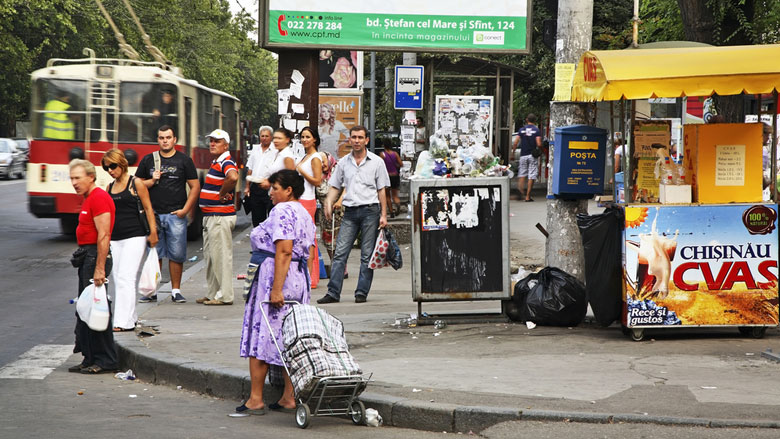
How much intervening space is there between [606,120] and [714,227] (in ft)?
71.2

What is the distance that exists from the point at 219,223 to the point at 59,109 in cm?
781

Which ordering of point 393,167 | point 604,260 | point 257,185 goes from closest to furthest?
point 604,260
point 257,185
point 393,167

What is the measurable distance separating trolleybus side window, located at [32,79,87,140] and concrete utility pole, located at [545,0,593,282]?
10.5 m

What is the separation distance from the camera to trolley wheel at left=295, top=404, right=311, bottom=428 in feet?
20.6

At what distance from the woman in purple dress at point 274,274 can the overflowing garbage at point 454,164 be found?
2.68 metres

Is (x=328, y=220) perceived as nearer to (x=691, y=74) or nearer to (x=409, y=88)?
(x=691, y=74)

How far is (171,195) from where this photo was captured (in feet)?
→ 37.1

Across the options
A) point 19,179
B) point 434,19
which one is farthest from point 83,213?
point 19,179

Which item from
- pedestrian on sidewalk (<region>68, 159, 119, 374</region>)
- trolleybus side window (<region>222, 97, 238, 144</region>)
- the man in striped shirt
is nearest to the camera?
pedestrian on sidewalk (<region>68, 159, 119, 374</region>)

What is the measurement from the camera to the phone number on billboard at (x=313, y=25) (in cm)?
1252

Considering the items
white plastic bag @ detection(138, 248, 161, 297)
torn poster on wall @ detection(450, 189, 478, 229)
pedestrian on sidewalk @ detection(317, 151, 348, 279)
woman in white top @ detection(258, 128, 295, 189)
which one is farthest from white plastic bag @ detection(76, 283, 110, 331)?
pedestrian on sidewalk @ detection(317, 151, 348, 279)

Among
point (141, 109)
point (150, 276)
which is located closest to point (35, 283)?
point (150, 276)

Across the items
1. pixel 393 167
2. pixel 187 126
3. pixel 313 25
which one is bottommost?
pixel 393 167

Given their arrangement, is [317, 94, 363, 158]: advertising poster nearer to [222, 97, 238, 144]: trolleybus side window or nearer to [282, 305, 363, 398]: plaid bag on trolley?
[222, 97, 238, 144]: trolleybus side window
